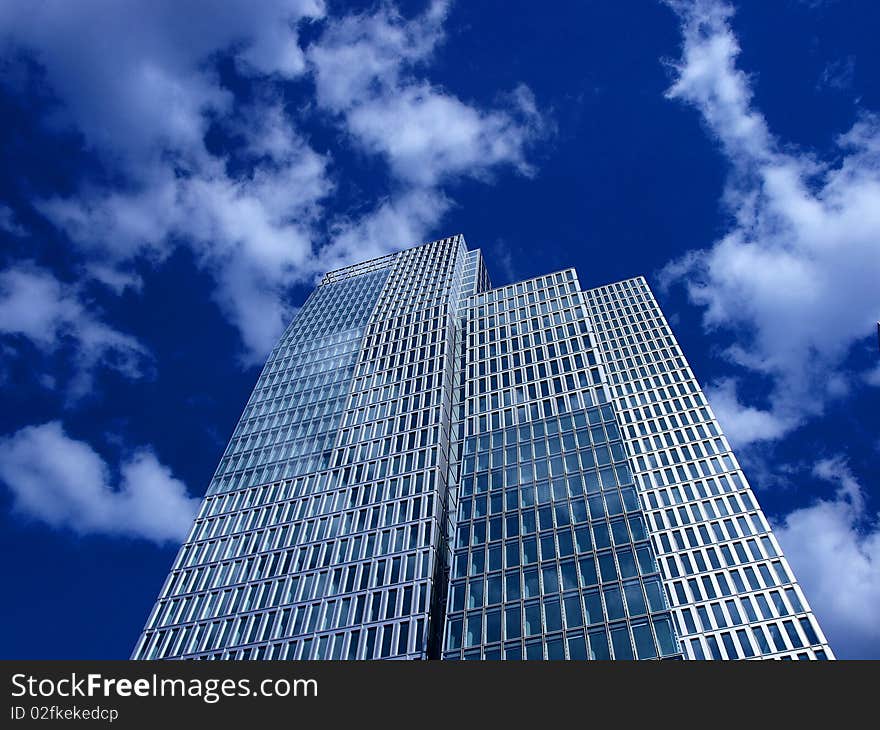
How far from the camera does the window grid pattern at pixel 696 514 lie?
7044 cm

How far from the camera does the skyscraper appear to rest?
191ft

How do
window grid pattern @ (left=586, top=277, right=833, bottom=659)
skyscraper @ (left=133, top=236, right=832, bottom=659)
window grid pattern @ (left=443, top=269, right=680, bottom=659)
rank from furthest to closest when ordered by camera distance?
window grid pattern @ (left=586, top=277, right=833, bottom=659), skyscraper @ (left=133, top=236, right=832, bottom=659), window grid pattern @ (left=443, top=269, right=680, bottom=659)

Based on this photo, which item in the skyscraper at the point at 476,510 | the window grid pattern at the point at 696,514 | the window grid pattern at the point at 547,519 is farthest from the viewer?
the window grid pattern at the point at 696,514

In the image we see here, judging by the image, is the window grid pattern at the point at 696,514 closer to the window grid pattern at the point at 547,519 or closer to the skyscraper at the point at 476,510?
the skyscraper at the point at 476,510

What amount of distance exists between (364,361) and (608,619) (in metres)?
58.3

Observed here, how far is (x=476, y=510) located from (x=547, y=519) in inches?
314

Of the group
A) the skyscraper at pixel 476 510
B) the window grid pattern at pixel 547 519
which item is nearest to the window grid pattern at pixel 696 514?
the skyscraper at pixel 476 510

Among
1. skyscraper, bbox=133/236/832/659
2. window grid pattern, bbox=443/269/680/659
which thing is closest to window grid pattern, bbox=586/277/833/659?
skyscraper, bbox=133/236/832/659

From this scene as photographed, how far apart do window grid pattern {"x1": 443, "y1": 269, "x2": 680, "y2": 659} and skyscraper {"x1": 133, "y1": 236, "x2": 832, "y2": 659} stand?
8.4 inches

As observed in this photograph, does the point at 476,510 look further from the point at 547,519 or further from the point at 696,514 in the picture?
the point at 696,514

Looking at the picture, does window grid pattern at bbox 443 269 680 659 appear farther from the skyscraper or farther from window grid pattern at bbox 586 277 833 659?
window grid pattern at bbox 586 277 833 659

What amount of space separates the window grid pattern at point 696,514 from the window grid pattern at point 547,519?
21776 millimetres

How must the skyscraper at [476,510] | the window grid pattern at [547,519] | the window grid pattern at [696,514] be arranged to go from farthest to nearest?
1. the window grid pattern at [696,514]
2. the skyscraper at [476,510]
3. the window grid pattern at [547,519]

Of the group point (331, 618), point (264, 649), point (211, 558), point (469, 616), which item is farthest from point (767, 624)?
point (211, 558)
